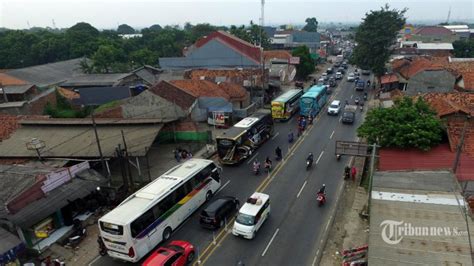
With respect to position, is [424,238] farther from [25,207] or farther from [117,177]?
[117,177]

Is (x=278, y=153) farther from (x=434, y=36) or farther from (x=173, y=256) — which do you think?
(x=434, y=36)

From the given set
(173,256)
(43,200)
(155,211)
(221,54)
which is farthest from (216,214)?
(221,54)

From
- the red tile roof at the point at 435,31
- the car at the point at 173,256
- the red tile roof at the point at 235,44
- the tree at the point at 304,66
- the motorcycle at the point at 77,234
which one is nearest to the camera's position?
the car at the point at 173,256

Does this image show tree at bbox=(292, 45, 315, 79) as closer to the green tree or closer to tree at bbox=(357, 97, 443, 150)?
tree at bbox=(357, 97, 443, 150)

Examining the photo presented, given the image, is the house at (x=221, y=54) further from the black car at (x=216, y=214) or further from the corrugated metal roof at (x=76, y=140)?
the black car at (x=216, y=214)

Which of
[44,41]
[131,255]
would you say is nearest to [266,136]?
[131,255]

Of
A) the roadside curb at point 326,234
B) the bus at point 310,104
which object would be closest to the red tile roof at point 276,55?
the bus at point 310,104

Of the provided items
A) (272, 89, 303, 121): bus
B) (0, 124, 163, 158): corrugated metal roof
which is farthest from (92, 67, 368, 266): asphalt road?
(0, 124, 163, 158): corrugated metal roof
